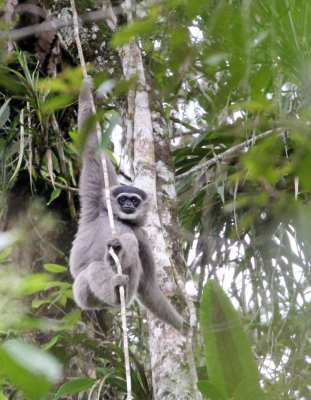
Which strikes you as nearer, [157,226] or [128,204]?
[157,226]

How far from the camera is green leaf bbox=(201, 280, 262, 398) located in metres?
2.75

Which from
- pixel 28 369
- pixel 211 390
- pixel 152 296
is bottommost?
pixel 28 369

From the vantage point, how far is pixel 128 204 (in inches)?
214

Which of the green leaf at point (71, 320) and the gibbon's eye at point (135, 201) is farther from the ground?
the gibbon's eye at point (135, 201)

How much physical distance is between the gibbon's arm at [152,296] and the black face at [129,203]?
35 centimetres

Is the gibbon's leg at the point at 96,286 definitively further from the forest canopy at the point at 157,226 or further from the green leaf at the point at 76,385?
the green leaf at the point at 76,385

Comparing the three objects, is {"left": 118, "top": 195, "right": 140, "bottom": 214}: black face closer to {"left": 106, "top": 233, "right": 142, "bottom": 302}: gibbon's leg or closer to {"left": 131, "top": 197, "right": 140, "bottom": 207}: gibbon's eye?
{"left": 131, "top": 197, "right": 140, "bottom": 207}: gibbon's eye

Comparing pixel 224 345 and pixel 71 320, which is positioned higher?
pixel 71 320

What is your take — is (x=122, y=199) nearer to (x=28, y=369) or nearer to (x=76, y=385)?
(x=76, y=385)

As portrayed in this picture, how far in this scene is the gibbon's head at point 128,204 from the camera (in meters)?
5.32

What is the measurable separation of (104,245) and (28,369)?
174 inches

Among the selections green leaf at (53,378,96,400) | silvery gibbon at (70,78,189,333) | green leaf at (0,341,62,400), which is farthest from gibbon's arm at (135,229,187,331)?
green leaf at (0,341,62,400)

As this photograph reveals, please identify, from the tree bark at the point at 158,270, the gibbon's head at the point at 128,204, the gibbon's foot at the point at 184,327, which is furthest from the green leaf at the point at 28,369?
the gibbon's head at the point at 128,204

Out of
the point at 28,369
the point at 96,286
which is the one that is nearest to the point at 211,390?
the point at 28,369
